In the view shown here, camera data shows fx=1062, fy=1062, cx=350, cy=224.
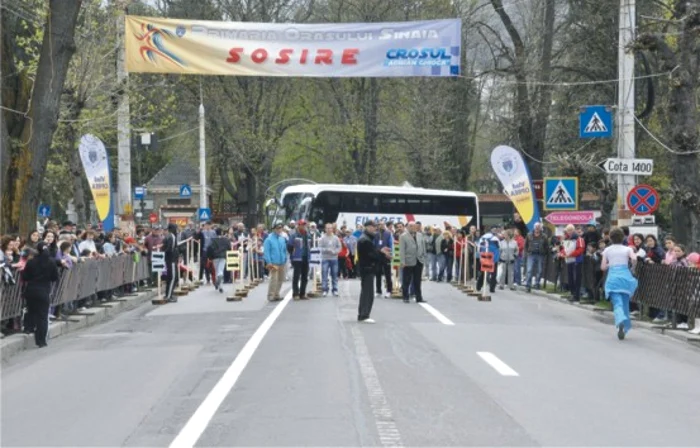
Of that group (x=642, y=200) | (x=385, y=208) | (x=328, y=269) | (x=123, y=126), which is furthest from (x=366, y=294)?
(x=385, y=208)

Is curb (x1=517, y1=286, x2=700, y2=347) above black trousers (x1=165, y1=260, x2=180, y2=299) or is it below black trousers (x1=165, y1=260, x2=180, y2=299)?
below

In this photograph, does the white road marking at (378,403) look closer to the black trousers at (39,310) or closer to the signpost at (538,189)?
the black trousers at (39,310)

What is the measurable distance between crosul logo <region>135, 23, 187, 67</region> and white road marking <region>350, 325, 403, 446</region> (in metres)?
14.9

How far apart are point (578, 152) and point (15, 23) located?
20244 mm

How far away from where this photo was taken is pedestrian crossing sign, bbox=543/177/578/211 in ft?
94.6

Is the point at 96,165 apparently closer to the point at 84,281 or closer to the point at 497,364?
the point at 84,281

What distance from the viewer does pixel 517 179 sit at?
3192 cm

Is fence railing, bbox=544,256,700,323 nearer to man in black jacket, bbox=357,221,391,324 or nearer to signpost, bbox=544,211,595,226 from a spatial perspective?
man in black jacket, bbox=357,221,391,324

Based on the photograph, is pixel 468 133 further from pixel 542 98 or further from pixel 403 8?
pixel 542 98

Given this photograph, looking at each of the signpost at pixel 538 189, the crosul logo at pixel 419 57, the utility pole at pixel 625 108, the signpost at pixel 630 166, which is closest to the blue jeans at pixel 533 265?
the signpost at pixel 538 189

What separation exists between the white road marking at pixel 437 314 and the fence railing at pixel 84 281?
728 cm

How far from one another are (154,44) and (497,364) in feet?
56.1

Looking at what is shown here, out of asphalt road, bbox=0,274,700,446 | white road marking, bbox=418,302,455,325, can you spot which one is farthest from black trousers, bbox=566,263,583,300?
asphalt road, bbox=0,274,700,446

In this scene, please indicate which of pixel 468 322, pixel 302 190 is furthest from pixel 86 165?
pixel 302 190
